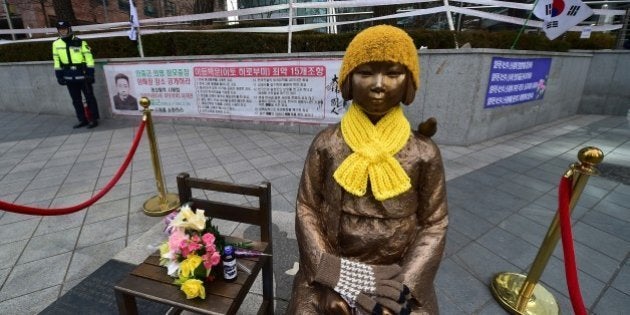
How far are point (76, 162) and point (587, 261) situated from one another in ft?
25.0

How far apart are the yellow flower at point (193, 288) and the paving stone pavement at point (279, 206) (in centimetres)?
87

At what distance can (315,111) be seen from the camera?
6.79 meters

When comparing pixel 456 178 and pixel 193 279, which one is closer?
pixel 193 279

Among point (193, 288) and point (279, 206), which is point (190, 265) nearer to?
point (193, 288)

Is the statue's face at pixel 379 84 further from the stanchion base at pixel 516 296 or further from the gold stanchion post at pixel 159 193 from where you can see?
the gold stanchion post at pixel 159 193

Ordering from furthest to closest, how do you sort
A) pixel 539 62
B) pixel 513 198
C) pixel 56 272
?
pixel 539 62 < pixel 513 198 < pixel 56 272

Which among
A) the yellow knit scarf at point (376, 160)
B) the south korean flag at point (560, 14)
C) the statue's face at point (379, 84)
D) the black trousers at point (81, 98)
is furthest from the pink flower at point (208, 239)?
the black trousers at point (81, 98)

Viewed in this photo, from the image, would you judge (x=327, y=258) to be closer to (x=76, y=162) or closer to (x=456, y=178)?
(x=456, y=178)

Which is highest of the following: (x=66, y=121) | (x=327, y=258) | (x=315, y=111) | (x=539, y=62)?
(x=539, y=62)

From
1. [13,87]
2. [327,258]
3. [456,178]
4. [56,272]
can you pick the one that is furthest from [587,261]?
[13,87]

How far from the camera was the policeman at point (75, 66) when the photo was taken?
7148 mm

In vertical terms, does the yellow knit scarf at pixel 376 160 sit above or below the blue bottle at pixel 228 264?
above

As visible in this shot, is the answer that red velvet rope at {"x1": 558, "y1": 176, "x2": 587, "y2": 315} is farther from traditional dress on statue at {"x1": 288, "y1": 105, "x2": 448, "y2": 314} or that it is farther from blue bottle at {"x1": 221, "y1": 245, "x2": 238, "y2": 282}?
blue bottle at {"x1": 221, "y1": 245, "x2": 238, "y2": 282}

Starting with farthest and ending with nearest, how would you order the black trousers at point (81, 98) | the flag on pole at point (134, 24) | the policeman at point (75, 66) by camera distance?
the black trousers at point (81, 98), the flag on pole at point (134, 24), the policeman at point (75, 66)
